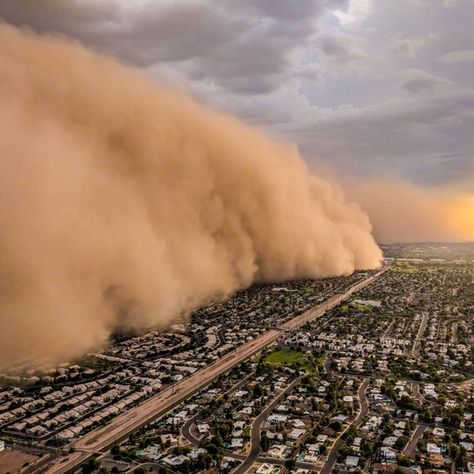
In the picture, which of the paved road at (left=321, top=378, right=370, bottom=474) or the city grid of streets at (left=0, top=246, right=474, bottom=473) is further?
the city grid of streets at (left=0, top=246, right=474, bottom=473)

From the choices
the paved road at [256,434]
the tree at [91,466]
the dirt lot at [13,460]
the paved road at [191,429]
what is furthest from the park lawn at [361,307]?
the dirt lot at [13,460]

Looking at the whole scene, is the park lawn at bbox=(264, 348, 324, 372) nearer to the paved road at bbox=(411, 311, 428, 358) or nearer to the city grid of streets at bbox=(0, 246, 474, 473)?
the city grid of streets at bbox=(0, 246, 474, 473)

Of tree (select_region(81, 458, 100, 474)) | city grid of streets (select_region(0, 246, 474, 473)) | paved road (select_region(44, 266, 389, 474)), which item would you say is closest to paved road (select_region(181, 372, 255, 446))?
city grid of streets (select_region(0, 246, 474, 473))

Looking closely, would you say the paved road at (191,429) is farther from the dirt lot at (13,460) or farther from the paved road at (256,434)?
the dirt lot at (13,460)

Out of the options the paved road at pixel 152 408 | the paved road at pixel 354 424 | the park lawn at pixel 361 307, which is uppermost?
the park lawn at pixel 361 307

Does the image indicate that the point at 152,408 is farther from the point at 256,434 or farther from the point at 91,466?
the point at 91,466

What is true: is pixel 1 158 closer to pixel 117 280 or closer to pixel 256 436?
pixel 117 280
